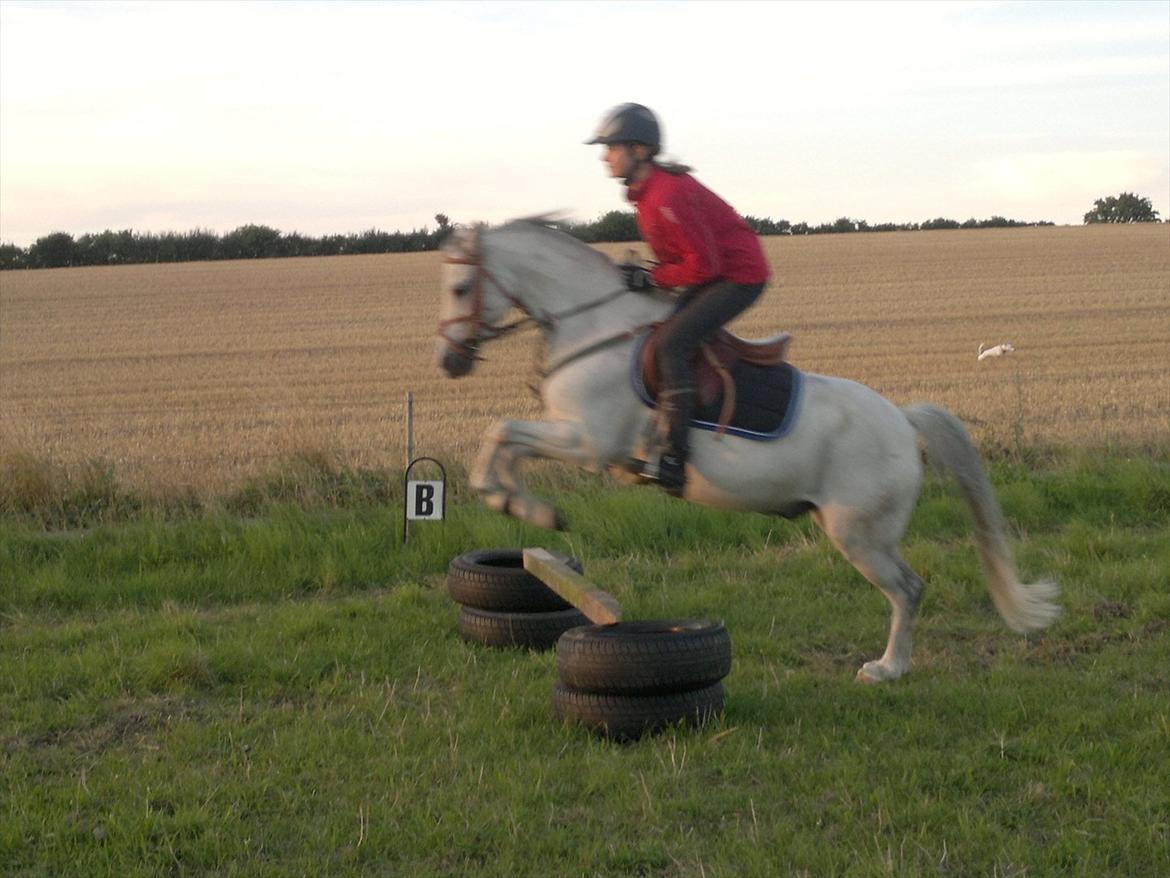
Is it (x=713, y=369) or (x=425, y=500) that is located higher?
(x=713, y=369)

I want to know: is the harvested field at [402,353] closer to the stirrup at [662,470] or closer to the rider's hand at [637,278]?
the rider's hand at [637,278]

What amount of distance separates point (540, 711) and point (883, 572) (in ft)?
6.80

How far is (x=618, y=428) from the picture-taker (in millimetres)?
6492

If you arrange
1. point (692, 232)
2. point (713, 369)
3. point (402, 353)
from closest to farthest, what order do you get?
point (692, 232) < point (713, 369) < point (402, 353)

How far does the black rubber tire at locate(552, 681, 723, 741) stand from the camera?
6340mm

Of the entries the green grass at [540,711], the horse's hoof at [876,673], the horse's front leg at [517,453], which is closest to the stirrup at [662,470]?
the horse's front leg at [517,453]

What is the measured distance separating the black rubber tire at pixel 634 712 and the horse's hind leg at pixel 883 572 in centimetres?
129

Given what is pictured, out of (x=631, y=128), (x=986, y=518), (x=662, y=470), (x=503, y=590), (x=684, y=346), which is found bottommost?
(x=503, y=590)

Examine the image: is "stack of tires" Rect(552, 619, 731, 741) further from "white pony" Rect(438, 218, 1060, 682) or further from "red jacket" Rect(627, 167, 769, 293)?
"red jacket" Rect(627, 167, 769, 293)

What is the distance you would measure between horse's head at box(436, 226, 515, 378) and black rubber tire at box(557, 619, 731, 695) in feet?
5.03

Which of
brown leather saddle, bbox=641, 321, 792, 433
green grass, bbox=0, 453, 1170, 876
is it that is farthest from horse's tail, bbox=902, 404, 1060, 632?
brown leather saddle, bbox=641, 321, 792, 433

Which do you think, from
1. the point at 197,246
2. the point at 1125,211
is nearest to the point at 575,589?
the point at 197,246

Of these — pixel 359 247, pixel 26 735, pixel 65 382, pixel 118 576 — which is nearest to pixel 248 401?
pixel 65 382

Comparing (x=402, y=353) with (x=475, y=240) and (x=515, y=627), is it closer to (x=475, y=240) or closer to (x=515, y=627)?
(x=515, y=627)
